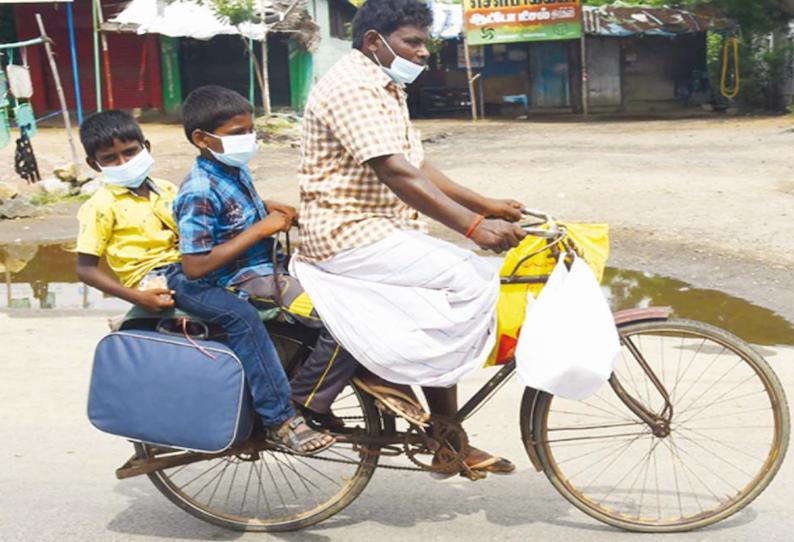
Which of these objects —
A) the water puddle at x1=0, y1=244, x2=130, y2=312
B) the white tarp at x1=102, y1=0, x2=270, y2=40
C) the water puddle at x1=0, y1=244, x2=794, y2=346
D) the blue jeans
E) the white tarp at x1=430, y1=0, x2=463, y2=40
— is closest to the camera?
the blue jeans

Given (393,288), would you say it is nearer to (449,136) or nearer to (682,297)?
(682,297)

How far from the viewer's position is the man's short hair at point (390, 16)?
327 centimetres

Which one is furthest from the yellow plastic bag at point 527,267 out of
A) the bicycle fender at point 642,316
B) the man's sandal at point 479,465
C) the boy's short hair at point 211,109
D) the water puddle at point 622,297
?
the water puddle at point 622,297

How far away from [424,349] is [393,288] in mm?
224

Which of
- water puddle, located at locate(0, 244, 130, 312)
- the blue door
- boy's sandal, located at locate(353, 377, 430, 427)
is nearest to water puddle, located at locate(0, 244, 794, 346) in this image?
water puddle, located at locate(0, 244, 130, 312)

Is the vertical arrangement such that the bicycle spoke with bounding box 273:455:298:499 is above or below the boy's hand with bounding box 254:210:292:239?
below

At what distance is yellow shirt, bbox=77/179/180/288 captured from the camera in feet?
11.6

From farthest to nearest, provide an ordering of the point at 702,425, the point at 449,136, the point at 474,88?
the point at 474,88 → the point at 449,136 → the point at 702,425

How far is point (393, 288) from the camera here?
10.9 ft

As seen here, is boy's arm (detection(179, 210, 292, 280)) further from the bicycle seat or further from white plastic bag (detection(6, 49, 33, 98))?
white plastic bag (detection(6, 49, 33, 98))

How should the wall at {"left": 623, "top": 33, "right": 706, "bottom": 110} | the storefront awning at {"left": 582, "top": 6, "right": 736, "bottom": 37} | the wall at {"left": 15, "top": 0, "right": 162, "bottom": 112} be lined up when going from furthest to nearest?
the wall at {"left": 623, "top": 33, "right": 706, "bottom": 110} < the wall at {"left": 15, "top": 0, "right": 162, "bottom": 112} < the storefront awning at {"left": 582, "top": 6, "right": 736, "bottom": 37}

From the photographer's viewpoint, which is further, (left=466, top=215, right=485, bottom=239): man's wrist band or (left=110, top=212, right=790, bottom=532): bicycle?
(left=110, top=212, right=790, bottom=532): bicycle

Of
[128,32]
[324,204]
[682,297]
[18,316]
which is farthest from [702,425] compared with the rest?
[128,32]

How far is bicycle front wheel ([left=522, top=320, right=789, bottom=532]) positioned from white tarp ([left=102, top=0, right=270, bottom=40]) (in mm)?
19274
